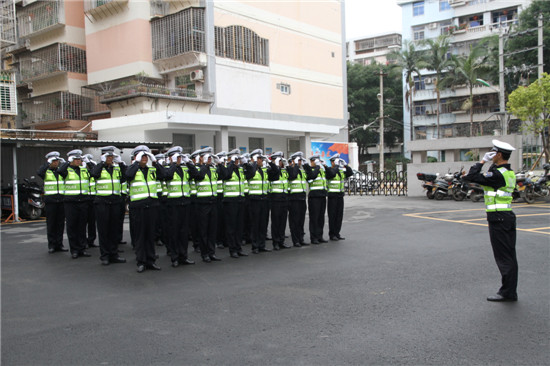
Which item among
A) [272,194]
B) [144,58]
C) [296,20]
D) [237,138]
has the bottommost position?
[272,194]

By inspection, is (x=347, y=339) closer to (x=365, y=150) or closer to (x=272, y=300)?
(x=272, y=300)

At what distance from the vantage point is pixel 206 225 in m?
8.63

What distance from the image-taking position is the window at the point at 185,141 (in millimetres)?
23566

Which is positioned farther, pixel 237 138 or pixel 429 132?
pixel 429 132

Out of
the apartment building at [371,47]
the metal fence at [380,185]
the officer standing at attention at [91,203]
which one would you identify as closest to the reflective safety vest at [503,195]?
the officer standing at attention at [91,203]

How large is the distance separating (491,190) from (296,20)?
28.1 m

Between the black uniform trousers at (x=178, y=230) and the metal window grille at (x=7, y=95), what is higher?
the metal window grille at (x=7, y=95)

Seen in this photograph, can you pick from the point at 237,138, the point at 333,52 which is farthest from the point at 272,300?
the point at 333,52

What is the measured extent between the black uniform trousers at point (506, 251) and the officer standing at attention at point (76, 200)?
24.2 feet

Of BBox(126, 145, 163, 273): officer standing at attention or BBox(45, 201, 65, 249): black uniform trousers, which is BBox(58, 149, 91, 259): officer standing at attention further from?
BBox(126, 145, 163, 273): officer standing at attention

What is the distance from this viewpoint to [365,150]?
58.6m

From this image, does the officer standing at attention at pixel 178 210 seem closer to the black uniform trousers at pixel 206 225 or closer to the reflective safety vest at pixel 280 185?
the black uniform trousers at pixel 206 225

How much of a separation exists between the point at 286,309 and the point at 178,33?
898 inches

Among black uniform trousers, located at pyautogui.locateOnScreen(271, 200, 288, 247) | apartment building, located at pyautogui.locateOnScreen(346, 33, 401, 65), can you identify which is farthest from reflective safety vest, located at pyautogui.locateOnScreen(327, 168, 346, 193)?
apartment building, located at pyautogui.locateOnScreen(346, 33, 401, 65)
